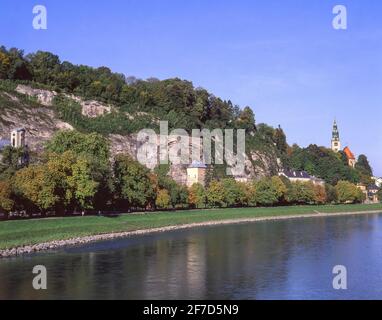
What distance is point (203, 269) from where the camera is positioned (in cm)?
3491

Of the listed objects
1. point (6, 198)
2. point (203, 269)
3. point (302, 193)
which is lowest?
point (203, 269)

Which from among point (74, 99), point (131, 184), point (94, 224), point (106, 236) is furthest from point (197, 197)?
point (106, 236)

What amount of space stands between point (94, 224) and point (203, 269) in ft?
72.4

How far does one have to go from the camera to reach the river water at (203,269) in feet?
91.5

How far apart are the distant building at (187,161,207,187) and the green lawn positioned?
14.8 metres

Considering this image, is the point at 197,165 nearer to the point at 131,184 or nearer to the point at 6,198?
the point at 131,184

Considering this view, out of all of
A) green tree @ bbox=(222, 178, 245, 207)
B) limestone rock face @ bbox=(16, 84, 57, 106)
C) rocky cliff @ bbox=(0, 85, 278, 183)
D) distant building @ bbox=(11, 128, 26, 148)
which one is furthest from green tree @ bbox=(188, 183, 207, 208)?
limestone rock face @ bbox=(16, 84, 57, 106)

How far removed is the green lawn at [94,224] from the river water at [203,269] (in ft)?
11.5

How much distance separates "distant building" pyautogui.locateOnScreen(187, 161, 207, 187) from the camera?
99875 millimetres

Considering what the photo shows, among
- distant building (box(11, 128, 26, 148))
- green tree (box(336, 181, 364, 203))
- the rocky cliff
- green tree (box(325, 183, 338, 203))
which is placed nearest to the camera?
distant building (box(11, 128, 26, 148))

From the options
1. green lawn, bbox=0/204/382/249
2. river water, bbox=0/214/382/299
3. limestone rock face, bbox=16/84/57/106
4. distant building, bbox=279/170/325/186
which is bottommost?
river water, bbox=0/214/382/299

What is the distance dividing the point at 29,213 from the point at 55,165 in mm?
5356

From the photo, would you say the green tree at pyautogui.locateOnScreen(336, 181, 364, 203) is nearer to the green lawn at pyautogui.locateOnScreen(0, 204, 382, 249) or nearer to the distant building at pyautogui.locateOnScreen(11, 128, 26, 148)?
the green lawn at pyautogui.locateOnScreen(0, 204, 382, 249)

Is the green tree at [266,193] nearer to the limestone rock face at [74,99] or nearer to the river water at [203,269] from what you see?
the limestone rock face at [74,99]
